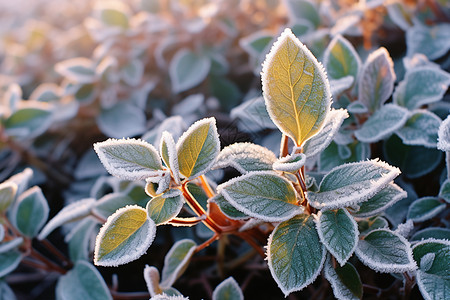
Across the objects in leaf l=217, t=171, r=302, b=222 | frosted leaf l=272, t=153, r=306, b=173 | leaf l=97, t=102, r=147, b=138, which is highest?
frosted leaf l=272, t=153, r=306, b=173

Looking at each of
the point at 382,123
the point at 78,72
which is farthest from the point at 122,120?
the point at 382,123

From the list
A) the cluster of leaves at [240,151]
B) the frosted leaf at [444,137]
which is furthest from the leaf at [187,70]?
the frosted leaf at [444,137]

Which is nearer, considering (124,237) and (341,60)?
(124,237)

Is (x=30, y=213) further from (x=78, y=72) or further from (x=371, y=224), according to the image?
(x=371, y=224)

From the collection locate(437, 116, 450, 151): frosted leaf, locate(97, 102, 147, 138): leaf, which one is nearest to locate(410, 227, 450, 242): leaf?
locate(437, 116, 450, 151): frosted leaf

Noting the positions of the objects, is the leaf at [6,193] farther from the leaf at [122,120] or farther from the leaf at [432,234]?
the leaf at [432,234]

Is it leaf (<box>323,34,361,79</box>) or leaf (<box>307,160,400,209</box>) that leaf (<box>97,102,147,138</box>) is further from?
leaf (<box>307,160,400,209</box>)
